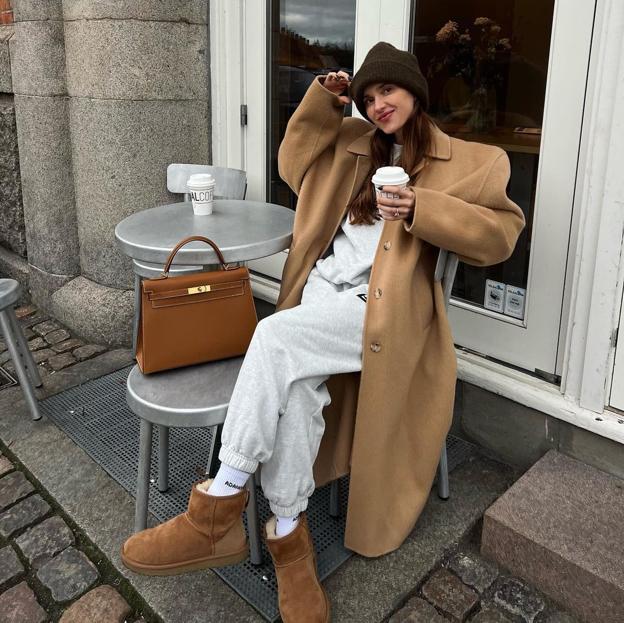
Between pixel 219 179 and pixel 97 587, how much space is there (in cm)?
178

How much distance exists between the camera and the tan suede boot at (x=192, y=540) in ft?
6.10

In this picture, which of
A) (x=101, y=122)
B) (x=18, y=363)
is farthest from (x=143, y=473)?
(x=101, y=122)

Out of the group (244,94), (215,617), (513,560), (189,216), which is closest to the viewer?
(215,617)

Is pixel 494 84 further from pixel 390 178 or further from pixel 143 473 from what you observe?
pixel 143 473

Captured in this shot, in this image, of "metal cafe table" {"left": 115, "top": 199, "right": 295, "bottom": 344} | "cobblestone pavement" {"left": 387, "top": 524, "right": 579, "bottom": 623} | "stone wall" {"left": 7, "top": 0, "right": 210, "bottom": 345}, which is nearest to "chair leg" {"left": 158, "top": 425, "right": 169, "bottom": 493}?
"metal cafe table" {"left": 115, "top": 199, "right": 295, "bottom": 344}

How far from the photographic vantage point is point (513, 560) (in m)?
2.12

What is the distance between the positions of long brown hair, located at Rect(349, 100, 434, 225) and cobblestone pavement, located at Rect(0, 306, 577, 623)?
3.69 ft

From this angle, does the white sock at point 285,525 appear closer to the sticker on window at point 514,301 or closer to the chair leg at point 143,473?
the chair leg at point 143,473

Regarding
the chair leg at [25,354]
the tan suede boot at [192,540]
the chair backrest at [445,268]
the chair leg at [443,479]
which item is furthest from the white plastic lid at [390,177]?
the chair leg at [25,354]

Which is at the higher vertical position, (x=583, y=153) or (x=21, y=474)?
(x=583, y=153)

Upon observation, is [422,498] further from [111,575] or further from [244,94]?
[244,94]

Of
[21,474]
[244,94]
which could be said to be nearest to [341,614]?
[21,474]

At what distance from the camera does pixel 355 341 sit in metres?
2.02

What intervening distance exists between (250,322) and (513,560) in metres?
1.09
